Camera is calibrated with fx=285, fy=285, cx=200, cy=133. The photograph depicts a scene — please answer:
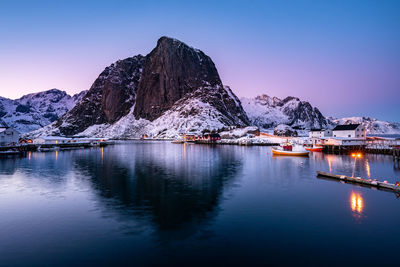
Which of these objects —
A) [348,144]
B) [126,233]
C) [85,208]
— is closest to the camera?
[126,233]

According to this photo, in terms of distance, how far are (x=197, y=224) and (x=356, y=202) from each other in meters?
18.1

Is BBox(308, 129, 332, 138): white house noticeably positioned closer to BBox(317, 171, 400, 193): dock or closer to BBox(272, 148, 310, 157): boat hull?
BBox(272, 148, 310, 157): boat hull

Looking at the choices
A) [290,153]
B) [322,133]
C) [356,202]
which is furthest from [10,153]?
[322,133]

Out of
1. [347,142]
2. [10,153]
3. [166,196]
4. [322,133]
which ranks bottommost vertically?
[166,196]

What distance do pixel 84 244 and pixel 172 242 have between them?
18.7 feet

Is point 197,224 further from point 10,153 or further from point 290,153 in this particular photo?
point 10,153

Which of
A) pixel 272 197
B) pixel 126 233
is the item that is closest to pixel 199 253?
pixel 126 233

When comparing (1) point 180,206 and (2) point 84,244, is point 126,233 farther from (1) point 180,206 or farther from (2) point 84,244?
(1) point 180,206

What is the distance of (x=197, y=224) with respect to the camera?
73.8 ft

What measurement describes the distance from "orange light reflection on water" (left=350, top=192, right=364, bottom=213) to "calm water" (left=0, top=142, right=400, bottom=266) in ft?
0.29

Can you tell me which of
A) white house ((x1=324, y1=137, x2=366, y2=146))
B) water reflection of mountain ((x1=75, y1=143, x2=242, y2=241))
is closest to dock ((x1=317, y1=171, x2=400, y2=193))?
water reflection of mountain ((x1=75, y1=143, x2=242, y2=241))

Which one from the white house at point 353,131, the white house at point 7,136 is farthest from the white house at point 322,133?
the white house at point 7,136

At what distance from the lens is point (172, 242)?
1859cm

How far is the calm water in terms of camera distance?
661 inches
